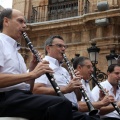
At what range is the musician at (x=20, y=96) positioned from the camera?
2760mm

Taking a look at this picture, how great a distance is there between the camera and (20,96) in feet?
9.40

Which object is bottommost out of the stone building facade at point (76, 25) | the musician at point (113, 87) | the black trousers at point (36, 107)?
the black trousers at point (36, 107)

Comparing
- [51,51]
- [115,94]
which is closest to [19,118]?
[51,51]

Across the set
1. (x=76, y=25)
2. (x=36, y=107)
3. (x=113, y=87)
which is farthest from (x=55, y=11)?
(x=36, y=107)

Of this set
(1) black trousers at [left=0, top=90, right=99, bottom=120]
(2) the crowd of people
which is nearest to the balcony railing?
(2) the crowd of people

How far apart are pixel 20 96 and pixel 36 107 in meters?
0.19

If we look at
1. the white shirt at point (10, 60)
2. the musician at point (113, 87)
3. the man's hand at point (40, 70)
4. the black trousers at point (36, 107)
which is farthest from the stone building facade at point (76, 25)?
the black trousers at point (36, 107)

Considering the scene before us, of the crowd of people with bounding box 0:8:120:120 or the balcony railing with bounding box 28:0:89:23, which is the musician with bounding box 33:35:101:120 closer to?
the crowd of people with bounding box 0:8:120:120

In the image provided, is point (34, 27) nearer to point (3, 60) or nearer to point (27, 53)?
point (27, 53)

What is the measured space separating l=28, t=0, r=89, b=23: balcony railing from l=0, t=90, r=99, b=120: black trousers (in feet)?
29.4

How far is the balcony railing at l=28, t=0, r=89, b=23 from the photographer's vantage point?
1184 cm

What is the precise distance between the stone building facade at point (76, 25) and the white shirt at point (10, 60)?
7.20m

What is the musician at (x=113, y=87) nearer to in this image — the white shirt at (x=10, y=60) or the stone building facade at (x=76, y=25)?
the white shirt at (x=10, y=60)

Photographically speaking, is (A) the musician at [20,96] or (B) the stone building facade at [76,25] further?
(B) the stone building facade at [76,25]
